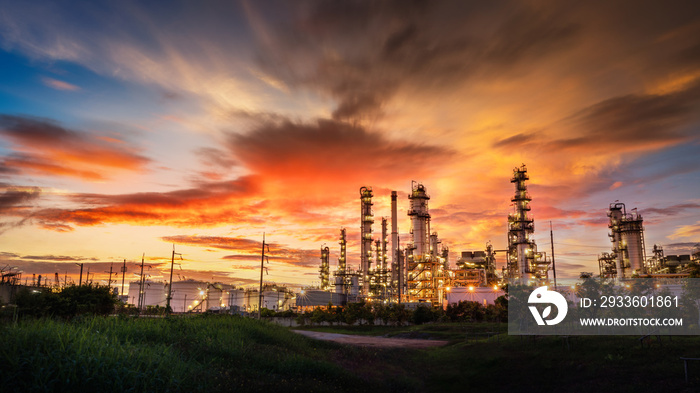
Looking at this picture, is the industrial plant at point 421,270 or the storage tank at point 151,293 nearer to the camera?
the industrial plant at point 421,270

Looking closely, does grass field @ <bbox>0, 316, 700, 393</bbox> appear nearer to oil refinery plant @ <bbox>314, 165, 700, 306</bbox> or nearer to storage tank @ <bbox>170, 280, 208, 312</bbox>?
oil refinery plant @ <bbox>314, 165, 700, 306</bbox>

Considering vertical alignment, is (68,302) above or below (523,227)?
below

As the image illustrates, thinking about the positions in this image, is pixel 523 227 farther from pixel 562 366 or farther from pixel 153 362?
pixel 153 362

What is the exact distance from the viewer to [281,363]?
20828 millimetres

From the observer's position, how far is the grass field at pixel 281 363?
12.8 meters

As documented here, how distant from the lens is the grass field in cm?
1284

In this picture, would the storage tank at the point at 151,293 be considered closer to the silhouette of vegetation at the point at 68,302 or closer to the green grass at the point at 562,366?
the silhouette of vegetation at the point at 68,302

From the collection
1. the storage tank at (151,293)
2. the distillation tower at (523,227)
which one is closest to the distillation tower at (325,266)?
the storage tank at (151,293)

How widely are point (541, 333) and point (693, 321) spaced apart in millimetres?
9974

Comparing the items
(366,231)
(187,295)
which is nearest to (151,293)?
(187,295)

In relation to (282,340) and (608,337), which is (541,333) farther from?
(282,340)

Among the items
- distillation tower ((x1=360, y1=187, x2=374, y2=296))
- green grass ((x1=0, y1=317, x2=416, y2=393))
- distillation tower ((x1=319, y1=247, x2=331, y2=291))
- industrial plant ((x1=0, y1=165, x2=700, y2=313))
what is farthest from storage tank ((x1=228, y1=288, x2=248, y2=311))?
green grass ((x1=0, y1=317, x2=416, y2=393))

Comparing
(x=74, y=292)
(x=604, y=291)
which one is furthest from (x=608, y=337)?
(x=74, y=292)

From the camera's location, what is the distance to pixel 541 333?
32.8 meters
